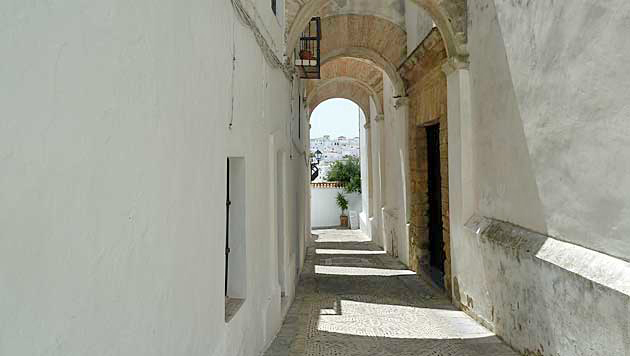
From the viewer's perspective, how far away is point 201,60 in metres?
2.52

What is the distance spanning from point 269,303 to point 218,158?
238cm

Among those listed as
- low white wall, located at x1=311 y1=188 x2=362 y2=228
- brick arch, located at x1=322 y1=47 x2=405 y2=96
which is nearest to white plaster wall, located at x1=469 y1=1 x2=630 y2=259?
brick arch, located at x1=322 y1=47 x2=405 y2=96

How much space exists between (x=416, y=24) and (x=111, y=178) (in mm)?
8246

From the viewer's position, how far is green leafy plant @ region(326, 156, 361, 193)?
79.3ft

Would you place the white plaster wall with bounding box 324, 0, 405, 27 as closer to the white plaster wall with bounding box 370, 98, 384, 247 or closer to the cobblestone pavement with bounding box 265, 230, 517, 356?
the white plaster wall with bounding box 370, 98, 384, 247

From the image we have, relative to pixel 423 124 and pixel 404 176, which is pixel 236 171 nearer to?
pixel 423 124

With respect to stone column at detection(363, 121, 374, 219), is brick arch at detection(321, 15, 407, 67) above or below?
above

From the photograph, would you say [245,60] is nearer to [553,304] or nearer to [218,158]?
[218,158]

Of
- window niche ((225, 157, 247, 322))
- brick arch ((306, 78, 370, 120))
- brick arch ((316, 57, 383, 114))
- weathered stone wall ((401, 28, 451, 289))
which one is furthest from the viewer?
brick arch ((306, 78, 370, 120))

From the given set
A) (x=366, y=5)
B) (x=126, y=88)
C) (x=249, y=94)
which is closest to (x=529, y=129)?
(x=249, y=94)

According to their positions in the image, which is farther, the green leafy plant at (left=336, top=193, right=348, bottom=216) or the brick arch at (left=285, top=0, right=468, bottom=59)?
the green leafy plant at (left=336, top=193, right=348, bottom=216)

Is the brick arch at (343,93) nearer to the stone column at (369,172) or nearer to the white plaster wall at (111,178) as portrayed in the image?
the stone column at (369,172)

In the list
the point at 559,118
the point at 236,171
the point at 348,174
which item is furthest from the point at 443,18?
the point at 348,174

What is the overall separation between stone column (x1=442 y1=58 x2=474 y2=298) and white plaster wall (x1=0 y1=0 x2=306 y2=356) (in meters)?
4.04
